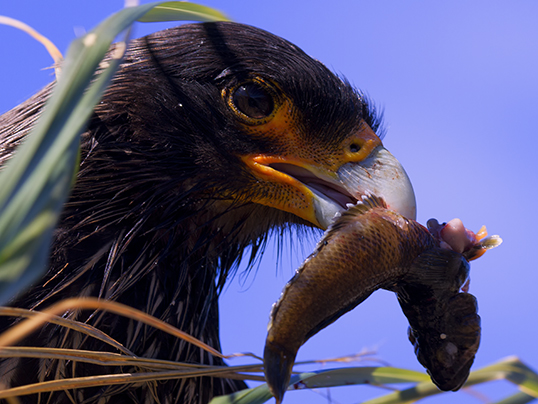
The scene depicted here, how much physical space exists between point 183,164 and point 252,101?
0.38 meters

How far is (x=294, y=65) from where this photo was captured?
8.42 feet

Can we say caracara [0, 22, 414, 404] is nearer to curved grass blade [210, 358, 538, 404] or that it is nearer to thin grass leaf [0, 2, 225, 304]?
curved grass blade [210, 358, 538, 404]

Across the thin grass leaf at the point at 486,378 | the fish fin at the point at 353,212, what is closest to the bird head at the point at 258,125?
the fish fin at the point at 353,212

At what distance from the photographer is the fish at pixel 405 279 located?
170 cm

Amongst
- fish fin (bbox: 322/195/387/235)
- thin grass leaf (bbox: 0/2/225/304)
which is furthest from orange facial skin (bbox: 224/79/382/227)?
thin grass leaf (bbox: 0/2/225/304)

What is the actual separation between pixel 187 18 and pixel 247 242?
1.46 meters

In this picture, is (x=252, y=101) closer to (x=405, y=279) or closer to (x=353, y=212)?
(x=353, y=212)

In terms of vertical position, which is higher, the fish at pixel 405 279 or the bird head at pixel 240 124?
the bird head at pixel 240 124

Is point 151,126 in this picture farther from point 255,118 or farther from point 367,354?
point 367,354

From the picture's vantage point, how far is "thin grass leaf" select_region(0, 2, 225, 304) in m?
0.66

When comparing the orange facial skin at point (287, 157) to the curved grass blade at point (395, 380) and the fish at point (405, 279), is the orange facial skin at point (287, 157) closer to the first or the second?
the fish at point (405, 279)

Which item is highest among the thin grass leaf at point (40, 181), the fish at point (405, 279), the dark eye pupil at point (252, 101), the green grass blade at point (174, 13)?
the dark eye pupil at point (252, 101)

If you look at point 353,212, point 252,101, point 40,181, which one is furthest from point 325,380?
point 40,181

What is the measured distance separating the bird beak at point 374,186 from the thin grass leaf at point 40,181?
1.51m
